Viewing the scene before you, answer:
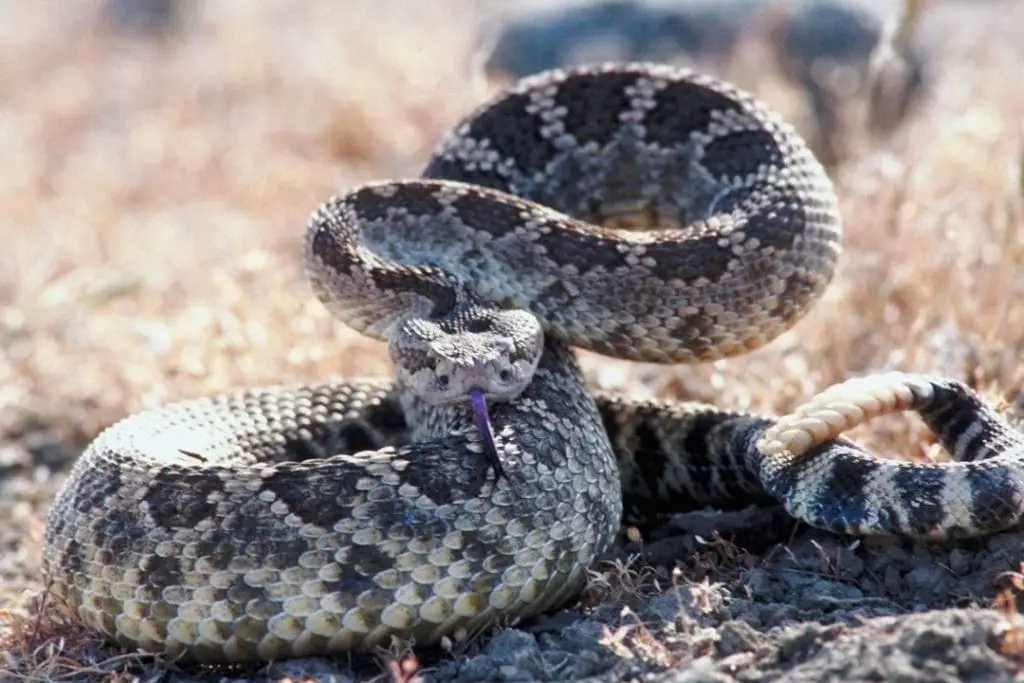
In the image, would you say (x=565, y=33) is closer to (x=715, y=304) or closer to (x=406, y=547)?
(x=715, y=304)

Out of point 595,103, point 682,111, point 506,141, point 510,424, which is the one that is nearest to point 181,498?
point 510,424

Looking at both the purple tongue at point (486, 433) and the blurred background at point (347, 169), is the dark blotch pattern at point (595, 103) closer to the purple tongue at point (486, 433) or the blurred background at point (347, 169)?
the blurred background at point (347, 169)

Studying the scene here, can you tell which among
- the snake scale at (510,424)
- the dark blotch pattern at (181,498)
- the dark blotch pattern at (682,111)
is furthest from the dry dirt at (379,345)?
the dark blotch pattern at (682,111)

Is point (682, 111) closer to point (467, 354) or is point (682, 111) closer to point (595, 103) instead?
point (595, 103)

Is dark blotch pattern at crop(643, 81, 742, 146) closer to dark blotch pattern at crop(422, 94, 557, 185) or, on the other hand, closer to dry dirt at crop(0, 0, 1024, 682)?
dark blotch pattern at crop(422, 94, 557, 185)

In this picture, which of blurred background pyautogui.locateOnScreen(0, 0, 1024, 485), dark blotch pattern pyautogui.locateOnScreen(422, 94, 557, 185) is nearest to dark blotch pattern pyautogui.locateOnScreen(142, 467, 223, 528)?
dark blotch pattern pyautogui.locateOnScreen(422, 94, 557, 185)

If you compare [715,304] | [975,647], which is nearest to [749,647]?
[975,647]
